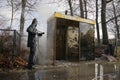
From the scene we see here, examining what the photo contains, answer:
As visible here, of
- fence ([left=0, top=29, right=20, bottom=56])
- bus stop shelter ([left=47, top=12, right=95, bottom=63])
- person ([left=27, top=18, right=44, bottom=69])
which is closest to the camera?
person ([left=27, top=18, right=44, bottom=69])

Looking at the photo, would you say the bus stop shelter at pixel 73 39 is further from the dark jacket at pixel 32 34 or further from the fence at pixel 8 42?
the dark jacket at pixel 32 34

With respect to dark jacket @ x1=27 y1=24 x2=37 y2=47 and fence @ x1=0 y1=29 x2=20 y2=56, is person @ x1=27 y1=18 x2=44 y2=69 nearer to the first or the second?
dark jacket @ x1=27 y1=24 x2=37 y2=47

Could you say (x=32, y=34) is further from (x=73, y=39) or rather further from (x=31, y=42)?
(x=73, y=39)

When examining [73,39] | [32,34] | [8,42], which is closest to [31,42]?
[32,34]

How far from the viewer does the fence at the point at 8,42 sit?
49.9 ft

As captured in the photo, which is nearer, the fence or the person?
the person

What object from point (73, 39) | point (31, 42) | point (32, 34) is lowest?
→ point (31, 42)

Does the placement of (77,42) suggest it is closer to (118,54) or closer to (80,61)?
(80,61)

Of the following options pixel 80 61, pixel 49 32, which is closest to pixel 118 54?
pixel 80 61

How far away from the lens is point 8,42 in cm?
1584

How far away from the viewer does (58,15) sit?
17438mm

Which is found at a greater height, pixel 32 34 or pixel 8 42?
pixel 32 34

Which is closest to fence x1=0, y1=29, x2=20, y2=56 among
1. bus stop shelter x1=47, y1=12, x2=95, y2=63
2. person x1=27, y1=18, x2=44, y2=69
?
person x1=27, y1=18, x2=44, y2=69

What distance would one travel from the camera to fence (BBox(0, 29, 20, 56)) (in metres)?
15.2
